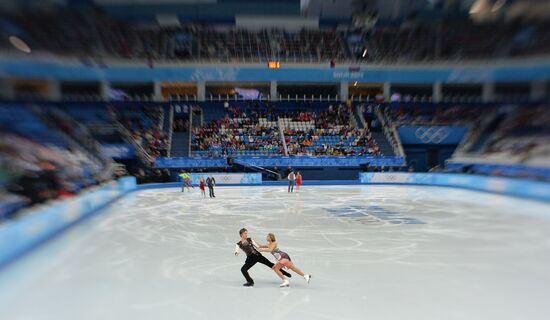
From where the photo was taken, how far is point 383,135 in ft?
120

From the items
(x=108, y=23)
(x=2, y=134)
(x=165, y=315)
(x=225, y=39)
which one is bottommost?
(x=165, y=315)

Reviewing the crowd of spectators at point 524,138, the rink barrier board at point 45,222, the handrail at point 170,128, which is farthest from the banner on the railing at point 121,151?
the crowd of spectators at point 524,138

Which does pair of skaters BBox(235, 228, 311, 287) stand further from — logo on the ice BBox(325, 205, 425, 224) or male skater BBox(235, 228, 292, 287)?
logo on the ice BBox(325, 205, 425, 224)

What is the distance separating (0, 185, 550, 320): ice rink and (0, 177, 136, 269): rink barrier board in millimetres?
291

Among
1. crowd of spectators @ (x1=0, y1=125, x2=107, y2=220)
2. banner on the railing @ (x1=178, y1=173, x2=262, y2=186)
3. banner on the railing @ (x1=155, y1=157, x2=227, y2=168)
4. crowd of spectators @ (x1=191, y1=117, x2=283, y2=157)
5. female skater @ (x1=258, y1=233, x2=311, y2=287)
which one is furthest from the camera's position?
crowd of spectators @ (x1=191, y1=117, x2=283, y2=157)

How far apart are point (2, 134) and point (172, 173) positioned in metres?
16.7

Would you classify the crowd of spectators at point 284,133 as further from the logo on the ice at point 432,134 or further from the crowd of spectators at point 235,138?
the logo on the ice at point 432,134

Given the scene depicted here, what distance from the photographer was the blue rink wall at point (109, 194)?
8461 mm

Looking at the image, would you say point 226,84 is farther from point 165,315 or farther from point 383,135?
point 165,315

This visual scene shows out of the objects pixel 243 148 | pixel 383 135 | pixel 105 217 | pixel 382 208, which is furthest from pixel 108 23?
pixel 383 135

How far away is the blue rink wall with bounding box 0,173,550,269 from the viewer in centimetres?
846

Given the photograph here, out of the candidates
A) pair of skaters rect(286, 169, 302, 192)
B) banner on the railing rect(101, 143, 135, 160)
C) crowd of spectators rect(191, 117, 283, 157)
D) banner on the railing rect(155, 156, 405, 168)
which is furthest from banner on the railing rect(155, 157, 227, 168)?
pair of skaters rect(286, 169, 302, 192)

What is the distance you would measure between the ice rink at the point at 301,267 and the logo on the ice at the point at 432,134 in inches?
906

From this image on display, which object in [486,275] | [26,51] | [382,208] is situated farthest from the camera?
[382,208]
